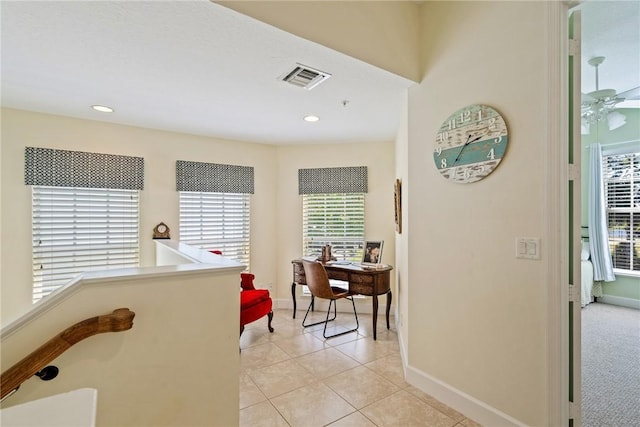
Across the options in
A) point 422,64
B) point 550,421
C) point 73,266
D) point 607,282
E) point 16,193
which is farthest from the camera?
point 607,282

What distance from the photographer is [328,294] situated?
11.3ft

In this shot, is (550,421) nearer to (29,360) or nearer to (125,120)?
(29,360)

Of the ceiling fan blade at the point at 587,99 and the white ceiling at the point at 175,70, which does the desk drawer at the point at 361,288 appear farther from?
the ceiling fan blade at the point at 587,99

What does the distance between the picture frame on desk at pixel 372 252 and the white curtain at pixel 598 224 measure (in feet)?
11.6

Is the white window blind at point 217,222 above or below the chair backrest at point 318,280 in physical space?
above

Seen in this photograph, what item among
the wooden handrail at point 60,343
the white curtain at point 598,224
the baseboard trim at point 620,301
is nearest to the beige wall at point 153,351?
the wooden handrail at point 60,343

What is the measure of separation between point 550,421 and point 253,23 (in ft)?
8.95

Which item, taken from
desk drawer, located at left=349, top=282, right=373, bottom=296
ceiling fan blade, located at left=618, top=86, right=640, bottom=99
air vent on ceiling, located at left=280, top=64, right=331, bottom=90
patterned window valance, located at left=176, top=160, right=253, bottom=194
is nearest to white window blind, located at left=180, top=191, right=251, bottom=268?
patterned window valance, located at left=176, top=160, right=253, bottom=194

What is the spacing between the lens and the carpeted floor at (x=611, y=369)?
6.53ft

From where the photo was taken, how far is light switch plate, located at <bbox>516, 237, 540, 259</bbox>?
66.7 inches

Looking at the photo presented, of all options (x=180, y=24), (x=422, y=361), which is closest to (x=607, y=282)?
(x=422, y=361)

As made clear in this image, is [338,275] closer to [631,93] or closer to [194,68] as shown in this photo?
[194,68]

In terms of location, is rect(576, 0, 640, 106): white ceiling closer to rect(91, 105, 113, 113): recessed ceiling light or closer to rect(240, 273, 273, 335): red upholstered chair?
rect(240, 273, 273, 335): red upholstered chair

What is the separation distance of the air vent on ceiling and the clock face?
38.5 inches
